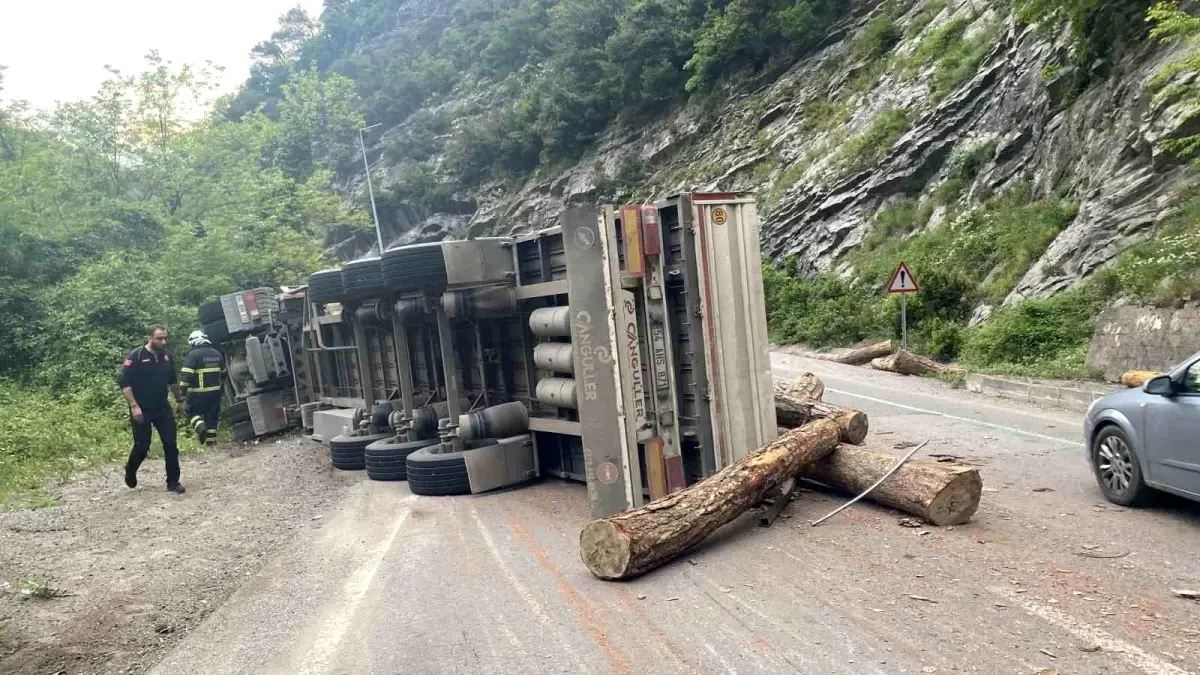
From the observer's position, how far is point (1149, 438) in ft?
19.0

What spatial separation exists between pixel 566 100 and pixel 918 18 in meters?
20.6

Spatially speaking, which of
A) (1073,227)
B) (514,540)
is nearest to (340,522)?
(514,540)

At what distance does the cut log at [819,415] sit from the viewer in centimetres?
732

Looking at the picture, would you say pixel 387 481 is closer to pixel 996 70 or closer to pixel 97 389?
Answer: pixel 97 389

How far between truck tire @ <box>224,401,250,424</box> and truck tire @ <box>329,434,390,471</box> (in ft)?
15.6

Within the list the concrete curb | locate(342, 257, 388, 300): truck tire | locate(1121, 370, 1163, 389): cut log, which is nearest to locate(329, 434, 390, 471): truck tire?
locate(342, 257, 388, 300): truck tire

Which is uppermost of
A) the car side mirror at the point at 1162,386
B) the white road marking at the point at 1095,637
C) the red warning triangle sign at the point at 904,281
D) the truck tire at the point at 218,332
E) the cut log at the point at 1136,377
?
the truck tire at the point at 218,332

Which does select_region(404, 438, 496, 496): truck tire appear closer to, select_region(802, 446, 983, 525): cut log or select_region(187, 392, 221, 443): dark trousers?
select_region(802, 446, 983, 525): cut log

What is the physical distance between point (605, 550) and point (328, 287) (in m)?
6.39

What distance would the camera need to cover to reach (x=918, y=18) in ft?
102

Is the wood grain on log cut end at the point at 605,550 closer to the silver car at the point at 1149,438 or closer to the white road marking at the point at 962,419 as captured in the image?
the silver car at the point at 1149,438

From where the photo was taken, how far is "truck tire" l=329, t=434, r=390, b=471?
10.6 metres

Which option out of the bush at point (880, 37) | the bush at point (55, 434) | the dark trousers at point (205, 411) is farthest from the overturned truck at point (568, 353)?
the bush at point (880, 37)

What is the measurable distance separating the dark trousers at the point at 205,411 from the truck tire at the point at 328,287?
14.3 ft
